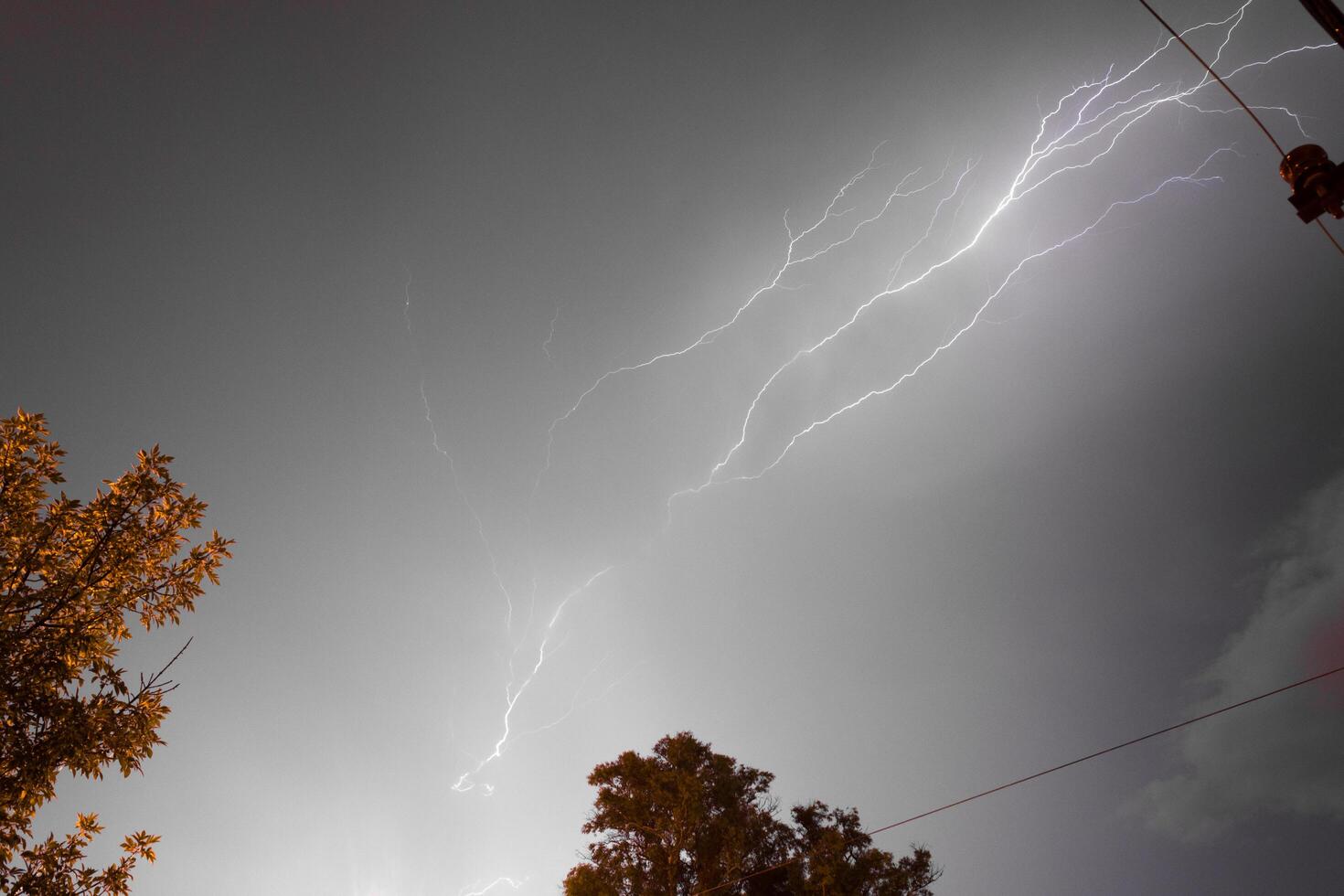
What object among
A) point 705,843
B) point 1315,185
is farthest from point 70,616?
point 705,843

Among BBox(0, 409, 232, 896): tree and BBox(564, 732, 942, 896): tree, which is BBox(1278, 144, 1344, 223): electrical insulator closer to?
BBox(0, 409, 232, 896): tree

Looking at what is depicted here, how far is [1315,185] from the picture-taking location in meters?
3.63

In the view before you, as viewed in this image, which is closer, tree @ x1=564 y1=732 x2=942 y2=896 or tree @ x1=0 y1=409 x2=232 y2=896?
tree @ x1=0 y1=409 x2=232 y2=896

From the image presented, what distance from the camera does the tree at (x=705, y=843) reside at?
12.6 meters

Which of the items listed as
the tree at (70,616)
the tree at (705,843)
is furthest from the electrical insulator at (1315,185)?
the tree at (705,843)

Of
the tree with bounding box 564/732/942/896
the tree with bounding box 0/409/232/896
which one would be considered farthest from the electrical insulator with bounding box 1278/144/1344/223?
the tree with bounding box 564/732/942/896

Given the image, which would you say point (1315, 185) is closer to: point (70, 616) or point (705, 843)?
point (70, 616)

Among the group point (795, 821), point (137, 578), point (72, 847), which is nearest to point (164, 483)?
point (137, 578)

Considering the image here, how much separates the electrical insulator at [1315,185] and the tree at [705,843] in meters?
13.2

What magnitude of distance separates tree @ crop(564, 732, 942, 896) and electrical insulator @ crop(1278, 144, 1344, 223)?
520 inches

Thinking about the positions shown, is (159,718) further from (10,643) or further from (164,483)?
(164,483)

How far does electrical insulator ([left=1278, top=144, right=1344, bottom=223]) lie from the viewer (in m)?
3.59

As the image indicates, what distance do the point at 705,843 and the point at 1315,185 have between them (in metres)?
15.3

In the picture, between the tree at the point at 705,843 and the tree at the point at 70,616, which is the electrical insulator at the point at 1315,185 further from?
the tree at the point at 705,843
